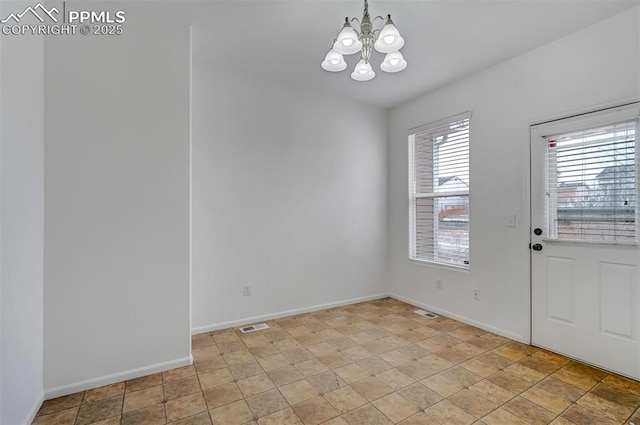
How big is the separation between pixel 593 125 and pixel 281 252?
311cm

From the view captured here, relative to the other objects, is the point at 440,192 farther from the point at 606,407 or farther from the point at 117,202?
the point at 117,202

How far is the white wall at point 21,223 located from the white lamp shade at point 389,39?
6.75 ft

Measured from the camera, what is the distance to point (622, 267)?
91.4 inches

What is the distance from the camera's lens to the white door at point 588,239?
2.30m

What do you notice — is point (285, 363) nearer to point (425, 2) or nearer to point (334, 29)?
point (334, 29)

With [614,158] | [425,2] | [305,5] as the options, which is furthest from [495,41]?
[305,5]

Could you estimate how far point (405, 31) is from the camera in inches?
99.3

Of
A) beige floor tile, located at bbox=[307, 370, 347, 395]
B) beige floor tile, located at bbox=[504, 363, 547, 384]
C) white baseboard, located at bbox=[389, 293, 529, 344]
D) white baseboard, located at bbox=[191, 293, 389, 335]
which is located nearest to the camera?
beige floor tile, located at bbox=[307, 370, 347, 395]

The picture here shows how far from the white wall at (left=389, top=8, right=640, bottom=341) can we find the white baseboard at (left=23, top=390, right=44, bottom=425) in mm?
3677

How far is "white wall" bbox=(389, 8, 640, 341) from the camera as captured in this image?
2.39 meters

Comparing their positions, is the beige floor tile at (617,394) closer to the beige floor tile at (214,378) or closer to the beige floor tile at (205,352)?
the beige floor tile at (214,378)

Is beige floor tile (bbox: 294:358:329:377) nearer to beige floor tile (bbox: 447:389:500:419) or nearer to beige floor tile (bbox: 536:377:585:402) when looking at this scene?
beige floor tile (bbox: 447:389:500:419)

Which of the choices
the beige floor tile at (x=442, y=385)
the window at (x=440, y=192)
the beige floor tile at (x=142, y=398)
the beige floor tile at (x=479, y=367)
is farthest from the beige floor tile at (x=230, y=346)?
the window at (x=440, y=192)

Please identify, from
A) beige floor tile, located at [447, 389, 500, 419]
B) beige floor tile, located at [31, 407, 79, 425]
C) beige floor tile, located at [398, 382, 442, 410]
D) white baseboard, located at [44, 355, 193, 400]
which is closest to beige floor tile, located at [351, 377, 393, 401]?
beige floor tile, located at [398, 382, 442, 410]
